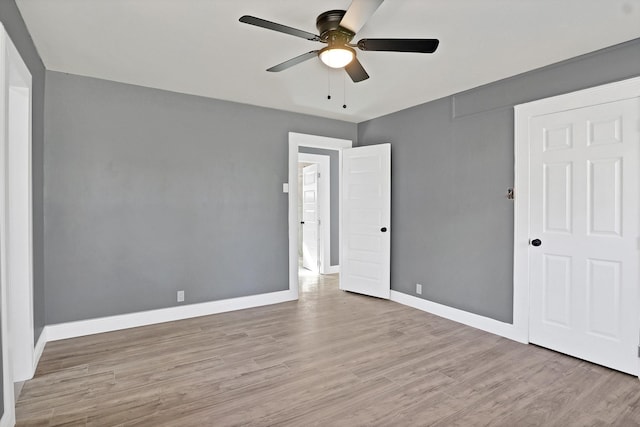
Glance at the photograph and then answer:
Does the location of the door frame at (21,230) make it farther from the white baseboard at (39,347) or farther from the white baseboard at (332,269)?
the white baseboard at (332,269)

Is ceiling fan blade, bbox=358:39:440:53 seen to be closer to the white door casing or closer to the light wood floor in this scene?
the light wood floor

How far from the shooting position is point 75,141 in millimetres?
3443

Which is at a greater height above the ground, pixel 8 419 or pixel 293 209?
pixel 293 209

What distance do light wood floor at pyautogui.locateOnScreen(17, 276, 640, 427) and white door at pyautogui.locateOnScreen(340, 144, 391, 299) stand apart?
1.23 m

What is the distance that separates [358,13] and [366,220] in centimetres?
336

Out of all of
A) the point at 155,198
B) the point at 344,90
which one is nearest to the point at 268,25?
the point at 344,90

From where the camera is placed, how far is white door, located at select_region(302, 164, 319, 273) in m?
6.83

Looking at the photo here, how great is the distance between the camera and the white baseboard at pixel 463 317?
3.45 meters

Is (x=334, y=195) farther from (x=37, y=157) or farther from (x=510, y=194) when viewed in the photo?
(x=37, y=157)

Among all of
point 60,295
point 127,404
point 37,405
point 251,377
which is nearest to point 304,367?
point 251,377

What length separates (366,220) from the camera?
4992 millimetres

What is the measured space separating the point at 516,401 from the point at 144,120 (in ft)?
13.9

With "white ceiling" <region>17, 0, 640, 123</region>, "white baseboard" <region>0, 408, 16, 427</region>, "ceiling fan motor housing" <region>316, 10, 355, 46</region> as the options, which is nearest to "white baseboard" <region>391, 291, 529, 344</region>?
"white ceiling" <region>17, 0, 640, 123</region>

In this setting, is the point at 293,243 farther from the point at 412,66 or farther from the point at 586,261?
the point at 586,261
